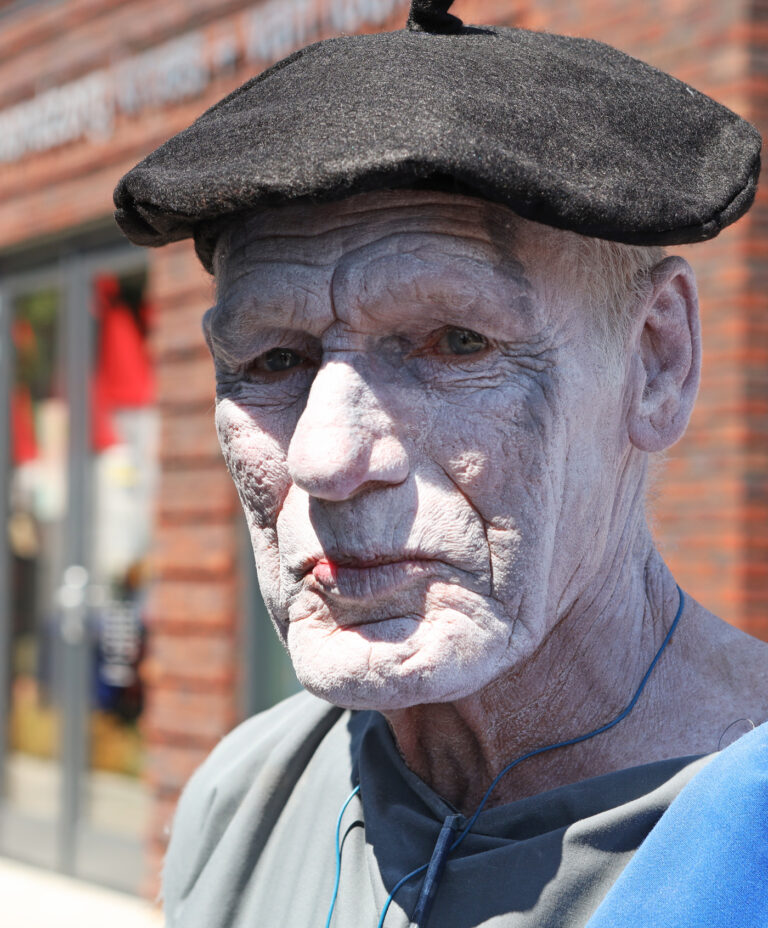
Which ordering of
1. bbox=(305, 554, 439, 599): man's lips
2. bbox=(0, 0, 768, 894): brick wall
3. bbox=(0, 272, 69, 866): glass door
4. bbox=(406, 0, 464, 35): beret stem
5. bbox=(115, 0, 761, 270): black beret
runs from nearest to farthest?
bbox=(115, 0, 761, 270): black beret → bbox=(305, 554, 439, 599): man's lips → bbox=(406, 0, 464, 35): beret stem → bbox=(0, 0, 768, 894): brick wall → bbox=(0, 272, 69, 866): glass door

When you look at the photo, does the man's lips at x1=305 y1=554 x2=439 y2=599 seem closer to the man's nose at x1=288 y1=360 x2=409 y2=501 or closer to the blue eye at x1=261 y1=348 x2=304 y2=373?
the man's nose at x1=288 y1=360 x2=409 y2=501

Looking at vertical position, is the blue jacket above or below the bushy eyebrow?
below

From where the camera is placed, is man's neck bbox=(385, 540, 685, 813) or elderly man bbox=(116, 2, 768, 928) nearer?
elderly man bbox=(116, 2, 768, 928)

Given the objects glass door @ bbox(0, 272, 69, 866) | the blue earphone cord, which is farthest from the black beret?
glass door @ bbox(0, 272, 69, 866)

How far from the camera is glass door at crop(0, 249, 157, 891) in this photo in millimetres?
6828

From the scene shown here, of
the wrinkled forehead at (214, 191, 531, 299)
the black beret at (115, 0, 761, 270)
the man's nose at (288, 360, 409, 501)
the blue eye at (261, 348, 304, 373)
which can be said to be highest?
the black beret at (115, 0, 761, 270)

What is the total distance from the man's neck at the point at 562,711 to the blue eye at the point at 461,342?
1.13ft

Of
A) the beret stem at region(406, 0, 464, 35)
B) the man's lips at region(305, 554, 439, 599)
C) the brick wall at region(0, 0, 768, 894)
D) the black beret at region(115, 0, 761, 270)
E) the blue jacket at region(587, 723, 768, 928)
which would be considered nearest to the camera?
the blue jacket at region(587, 723, 768, 928)

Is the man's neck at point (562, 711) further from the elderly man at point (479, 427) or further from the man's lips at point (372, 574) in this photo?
the man's lips at point (372, 574)

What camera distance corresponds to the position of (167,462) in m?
6.21

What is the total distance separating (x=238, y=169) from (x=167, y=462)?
197 inches

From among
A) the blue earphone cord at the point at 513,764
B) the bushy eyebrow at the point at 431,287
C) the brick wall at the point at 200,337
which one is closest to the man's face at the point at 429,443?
the bushy eyebrow at the point at 431,287

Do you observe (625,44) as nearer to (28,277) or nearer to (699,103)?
(699,103)

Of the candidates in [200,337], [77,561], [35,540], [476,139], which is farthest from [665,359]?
[35,540]
